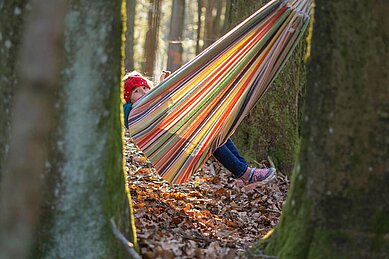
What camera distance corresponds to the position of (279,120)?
5.41 meters

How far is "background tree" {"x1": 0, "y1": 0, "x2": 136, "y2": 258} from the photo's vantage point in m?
2.36

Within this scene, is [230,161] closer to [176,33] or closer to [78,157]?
[78,157]

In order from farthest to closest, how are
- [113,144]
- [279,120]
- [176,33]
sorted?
[176,33], [279,120], [113,144]

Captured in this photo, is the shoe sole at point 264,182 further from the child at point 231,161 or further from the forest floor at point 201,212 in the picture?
the forest floor at point 201,212

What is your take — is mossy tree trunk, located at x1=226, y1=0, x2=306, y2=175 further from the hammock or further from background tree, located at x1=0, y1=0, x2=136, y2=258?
background tree, located at x1=0, y1=0, x2=136, y2=258

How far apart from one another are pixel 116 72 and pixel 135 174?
2.65 meters

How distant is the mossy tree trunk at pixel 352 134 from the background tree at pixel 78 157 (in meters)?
0.80

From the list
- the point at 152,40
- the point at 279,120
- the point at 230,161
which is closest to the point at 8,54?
the point at 230,161

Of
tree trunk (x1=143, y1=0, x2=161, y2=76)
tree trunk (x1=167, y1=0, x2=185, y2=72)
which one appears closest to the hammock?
tree trunk (x1=143, y1=0, x2=161, y2=76)

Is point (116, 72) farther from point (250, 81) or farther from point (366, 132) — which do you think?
point (250, 81)

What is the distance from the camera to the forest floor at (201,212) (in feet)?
9.95

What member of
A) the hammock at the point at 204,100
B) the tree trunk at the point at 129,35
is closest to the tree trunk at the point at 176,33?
the tree trunk at the point at 129,35

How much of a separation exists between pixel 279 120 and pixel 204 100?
4.71ft

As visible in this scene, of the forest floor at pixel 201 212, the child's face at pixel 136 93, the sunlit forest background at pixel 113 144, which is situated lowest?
the forest floor at pixel 201 212
